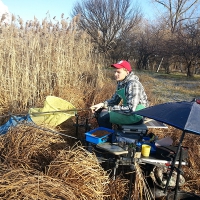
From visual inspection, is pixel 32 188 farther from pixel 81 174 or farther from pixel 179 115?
A: pixel 179 115

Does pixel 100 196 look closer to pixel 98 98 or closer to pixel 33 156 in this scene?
pixel 33 156

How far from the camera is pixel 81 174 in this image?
2.26m

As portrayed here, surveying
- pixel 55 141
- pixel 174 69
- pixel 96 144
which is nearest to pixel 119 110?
pixel 96 144

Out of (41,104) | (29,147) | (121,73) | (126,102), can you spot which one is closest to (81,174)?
(29,147)

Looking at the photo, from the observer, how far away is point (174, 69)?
22.5 metres

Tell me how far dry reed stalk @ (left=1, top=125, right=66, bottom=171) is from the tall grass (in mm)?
1722

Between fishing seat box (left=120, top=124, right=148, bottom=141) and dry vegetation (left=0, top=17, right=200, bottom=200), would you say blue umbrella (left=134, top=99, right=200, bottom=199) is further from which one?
dry vegetation (left=0, top=17, right=200, bottom=200)

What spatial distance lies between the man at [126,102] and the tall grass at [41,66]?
5.92ft

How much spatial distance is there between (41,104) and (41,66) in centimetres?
84

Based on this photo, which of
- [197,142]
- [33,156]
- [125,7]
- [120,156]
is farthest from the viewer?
[125,7]

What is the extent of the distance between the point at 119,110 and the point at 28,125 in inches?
44.1

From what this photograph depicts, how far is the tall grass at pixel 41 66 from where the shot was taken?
188 inches

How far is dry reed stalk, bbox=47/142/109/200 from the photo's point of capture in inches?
83.6

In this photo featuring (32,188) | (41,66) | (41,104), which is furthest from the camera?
(41,66)
